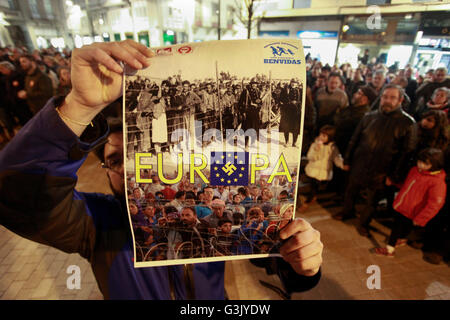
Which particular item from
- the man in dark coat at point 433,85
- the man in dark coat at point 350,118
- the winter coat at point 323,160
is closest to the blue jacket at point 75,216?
the winter coat at point 323,160

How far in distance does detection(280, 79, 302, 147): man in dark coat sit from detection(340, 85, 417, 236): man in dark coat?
2.13 metres

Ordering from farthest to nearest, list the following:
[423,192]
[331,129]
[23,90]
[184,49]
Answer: [23,90], [331,129], [423,192], [184,49]

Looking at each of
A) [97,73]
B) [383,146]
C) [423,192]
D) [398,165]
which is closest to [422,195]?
[423,192]

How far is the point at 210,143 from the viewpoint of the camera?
682 mm

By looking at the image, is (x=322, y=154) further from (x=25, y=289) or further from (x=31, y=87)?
(x=31, y=87)

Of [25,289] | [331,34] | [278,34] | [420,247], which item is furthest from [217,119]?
[278,34]

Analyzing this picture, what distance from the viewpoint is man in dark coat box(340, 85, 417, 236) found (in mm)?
2219

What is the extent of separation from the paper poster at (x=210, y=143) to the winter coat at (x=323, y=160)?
2.31 meters

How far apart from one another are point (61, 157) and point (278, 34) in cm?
1232

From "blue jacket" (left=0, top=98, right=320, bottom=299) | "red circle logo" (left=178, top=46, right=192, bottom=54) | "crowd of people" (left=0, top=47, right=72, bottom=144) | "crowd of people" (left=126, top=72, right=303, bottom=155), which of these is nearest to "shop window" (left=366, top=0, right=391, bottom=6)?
"crowd of people" (left=126, top=72, right=303, bottom=155)

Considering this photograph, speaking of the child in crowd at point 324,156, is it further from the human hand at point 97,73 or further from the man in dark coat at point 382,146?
the human hand at point 97,73

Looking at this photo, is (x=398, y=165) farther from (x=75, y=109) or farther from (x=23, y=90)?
(x=23, y=90)

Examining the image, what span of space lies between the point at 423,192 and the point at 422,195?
1.1 inches

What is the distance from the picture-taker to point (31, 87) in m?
4.40
